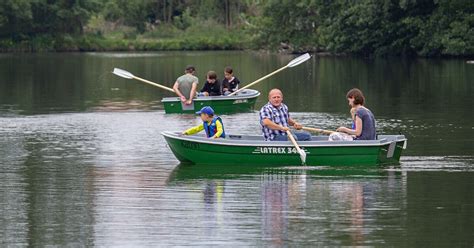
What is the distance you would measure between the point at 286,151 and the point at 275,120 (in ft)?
2.26

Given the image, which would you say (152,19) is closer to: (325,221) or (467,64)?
(467,64)

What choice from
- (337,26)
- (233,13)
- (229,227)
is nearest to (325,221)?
(229,227)

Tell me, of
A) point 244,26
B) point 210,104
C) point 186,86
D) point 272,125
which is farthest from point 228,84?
point 244,26

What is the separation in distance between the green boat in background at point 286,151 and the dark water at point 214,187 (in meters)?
0.24

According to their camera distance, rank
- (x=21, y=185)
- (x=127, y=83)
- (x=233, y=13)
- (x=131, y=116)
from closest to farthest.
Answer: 1. (x=21, y=185)
2. (x=131, y=116)
3. (x=127, y=83)
4. (x=233, y=13)

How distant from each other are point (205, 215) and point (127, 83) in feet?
121

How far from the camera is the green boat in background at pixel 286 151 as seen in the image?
22688 millimetres

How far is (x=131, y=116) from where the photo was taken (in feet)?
116

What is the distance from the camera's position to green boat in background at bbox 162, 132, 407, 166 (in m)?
22.7

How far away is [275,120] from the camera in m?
23.2

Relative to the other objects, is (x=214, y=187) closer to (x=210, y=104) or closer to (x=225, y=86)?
(x=210, y=104)

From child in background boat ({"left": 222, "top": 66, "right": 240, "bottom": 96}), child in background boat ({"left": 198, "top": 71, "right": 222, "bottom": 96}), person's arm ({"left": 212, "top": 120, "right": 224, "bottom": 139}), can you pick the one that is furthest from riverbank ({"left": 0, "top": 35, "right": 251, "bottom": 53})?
person's arm ({"left": 212, "top": 120, "right": 224, "bottom": 139})

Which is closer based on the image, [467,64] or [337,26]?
[467,64]

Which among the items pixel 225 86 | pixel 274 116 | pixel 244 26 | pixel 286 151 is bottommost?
pixel 286 151
